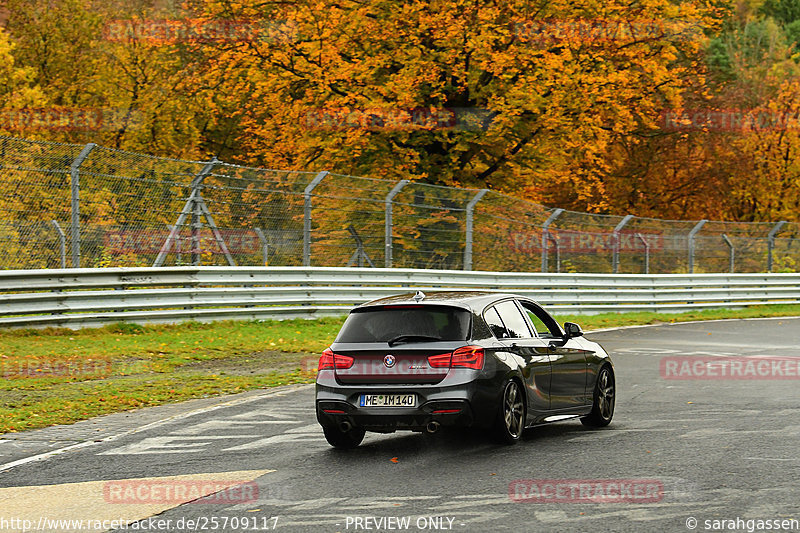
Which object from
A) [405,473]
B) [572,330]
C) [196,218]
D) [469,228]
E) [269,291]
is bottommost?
[405,473]

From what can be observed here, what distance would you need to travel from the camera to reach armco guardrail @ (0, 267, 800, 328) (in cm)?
1758

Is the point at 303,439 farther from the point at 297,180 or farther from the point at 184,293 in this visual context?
the point at 297,180

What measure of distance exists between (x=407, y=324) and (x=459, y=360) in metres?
0.64

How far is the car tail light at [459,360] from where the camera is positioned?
9.07 metres

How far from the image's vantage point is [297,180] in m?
22.4

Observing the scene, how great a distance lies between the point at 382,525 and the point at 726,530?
1941mm

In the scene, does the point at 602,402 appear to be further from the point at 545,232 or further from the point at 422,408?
the point at 545,232

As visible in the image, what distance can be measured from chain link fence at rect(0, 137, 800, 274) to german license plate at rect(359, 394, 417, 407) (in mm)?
9530

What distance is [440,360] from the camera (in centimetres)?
909

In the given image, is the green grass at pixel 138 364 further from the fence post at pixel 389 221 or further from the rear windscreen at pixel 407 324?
the rear windscreen at pixel 407 324

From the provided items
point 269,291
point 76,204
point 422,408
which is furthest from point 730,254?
point 422,408

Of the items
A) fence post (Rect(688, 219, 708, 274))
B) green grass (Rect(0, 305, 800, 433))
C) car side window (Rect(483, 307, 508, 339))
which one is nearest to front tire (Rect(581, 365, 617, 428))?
car side window (Rect(483, 307, 508, 339))

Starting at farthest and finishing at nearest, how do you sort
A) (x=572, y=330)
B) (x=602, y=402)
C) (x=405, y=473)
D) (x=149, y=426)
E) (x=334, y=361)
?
(x=602, y=402), (x=149, y=426), (x=572, y=330), (x=334, y=361), (x=405, y=473)

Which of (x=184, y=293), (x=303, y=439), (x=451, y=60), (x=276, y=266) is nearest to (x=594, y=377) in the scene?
(x=303, y=439)
